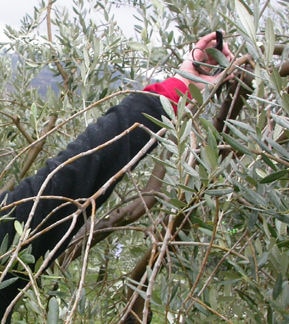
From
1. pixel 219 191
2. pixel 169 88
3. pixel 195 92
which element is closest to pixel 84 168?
pixel 169 88

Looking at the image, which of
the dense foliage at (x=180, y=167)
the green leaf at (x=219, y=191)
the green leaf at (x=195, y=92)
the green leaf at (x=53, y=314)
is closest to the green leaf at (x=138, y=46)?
the dense foliage at (x=180, y=167)

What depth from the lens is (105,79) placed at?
89.4 inches

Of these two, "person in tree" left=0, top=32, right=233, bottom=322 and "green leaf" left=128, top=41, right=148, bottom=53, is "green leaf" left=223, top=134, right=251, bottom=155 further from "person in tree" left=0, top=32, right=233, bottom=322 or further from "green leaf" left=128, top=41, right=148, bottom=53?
"green leaf" left=128, top=41, right=148, bottom=53

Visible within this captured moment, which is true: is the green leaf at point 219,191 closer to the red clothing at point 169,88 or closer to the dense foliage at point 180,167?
the dense foliage at point 180,167

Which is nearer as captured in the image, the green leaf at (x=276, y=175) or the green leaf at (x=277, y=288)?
the green leaf at (x=276, y=175)

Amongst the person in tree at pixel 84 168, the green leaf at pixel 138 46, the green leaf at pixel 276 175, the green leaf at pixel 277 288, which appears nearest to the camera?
the green leaf at pixel 276 175

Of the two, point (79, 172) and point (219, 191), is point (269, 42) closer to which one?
point (219, 191)

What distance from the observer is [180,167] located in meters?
1.04

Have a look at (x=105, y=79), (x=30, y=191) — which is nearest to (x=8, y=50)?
(x=105, y=79)

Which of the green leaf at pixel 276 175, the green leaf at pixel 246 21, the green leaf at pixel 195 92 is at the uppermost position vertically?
the green leaf at pixel 246 21

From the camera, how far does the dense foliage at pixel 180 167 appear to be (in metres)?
1.00

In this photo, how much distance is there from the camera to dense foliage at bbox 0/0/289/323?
3.26 ft

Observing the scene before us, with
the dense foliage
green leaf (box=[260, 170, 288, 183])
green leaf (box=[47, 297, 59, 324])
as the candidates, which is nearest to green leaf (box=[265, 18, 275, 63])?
the dense foliage

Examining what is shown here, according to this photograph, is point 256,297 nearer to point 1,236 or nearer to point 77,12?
point 1,236
